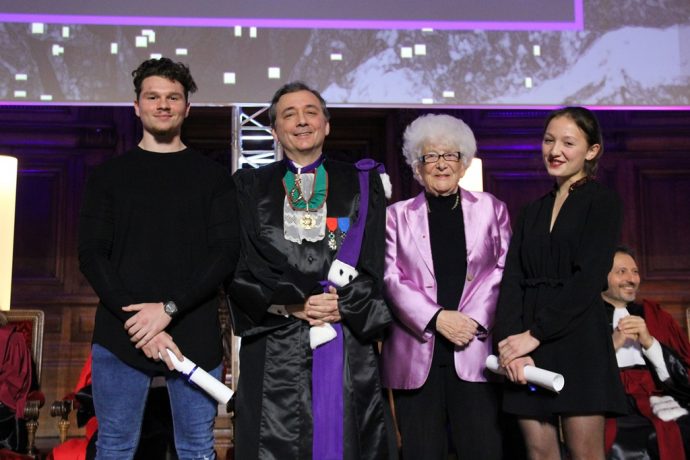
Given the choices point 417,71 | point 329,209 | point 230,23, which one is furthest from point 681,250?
point 329,209

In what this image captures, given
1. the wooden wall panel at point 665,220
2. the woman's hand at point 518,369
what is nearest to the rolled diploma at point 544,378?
the woman's hand at point 518,369

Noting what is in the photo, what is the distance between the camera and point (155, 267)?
208 cm

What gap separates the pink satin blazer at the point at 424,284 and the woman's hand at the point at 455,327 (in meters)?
0.03

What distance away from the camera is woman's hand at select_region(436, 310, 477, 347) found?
2213 mm

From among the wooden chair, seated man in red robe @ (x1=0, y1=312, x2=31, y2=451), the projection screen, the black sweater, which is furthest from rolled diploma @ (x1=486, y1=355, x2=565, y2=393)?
the wooden chair

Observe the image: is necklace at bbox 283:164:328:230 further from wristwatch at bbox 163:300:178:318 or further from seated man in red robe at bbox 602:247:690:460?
seated man in red robe at bbox 602:247:690:460

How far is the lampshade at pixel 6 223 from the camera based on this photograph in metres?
3.92

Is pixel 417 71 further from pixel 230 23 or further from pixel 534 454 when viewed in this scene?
pixel 534 454

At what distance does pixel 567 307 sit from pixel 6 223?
3.06 meters

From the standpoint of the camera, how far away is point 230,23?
3.75m

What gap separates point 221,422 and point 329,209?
5.14ft

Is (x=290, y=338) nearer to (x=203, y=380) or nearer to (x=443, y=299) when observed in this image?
(x=203, y=380)

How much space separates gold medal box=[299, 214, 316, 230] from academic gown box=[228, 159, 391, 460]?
0.17 feet

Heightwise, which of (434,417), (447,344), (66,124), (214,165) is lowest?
(434,417)
